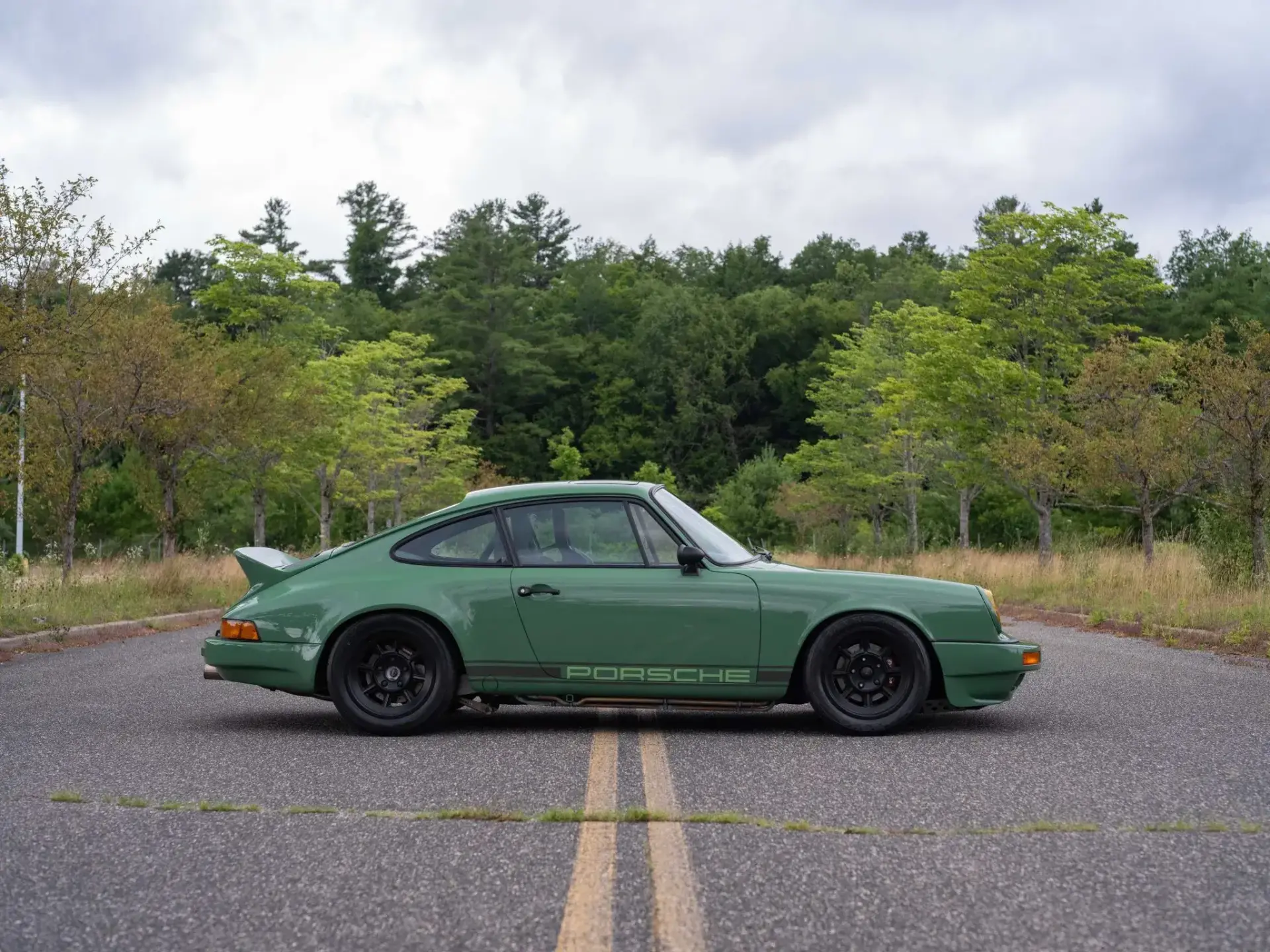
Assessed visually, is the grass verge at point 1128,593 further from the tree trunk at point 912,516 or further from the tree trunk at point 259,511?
the tree trunk at point 259,511

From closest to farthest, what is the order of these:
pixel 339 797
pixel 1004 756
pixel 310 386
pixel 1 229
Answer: pixel 339 797
pixel 1004 756
pixel 1 229
pixel 310 386

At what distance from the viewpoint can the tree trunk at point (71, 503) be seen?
771 inches

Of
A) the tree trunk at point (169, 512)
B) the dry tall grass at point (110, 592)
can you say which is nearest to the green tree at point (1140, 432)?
the dry tall grass at point (110, 592)

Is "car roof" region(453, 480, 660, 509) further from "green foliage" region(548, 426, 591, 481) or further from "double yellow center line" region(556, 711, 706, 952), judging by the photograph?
"green foliage" region(548, 426, 591, 481)

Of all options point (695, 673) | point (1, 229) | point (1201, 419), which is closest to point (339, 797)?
point (695, 673)

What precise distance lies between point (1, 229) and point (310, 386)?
1762 centimetres

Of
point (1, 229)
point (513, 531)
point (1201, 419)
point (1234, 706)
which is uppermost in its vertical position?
point (1, 229)

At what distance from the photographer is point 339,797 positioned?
575cm

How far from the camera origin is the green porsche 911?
748 centimetres

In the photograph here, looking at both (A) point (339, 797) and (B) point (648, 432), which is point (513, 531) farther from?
(B) point (648, 432)

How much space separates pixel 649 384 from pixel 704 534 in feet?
271

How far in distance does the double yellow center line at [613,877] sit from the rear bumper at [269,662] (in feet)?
7.10

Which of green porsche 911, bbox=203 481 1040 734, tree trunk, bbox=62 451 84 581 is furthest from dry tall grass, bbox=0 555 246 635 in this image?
green porsche 911, bbox=203 481 1040 734

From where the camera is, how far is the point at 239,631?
783 centimetres
